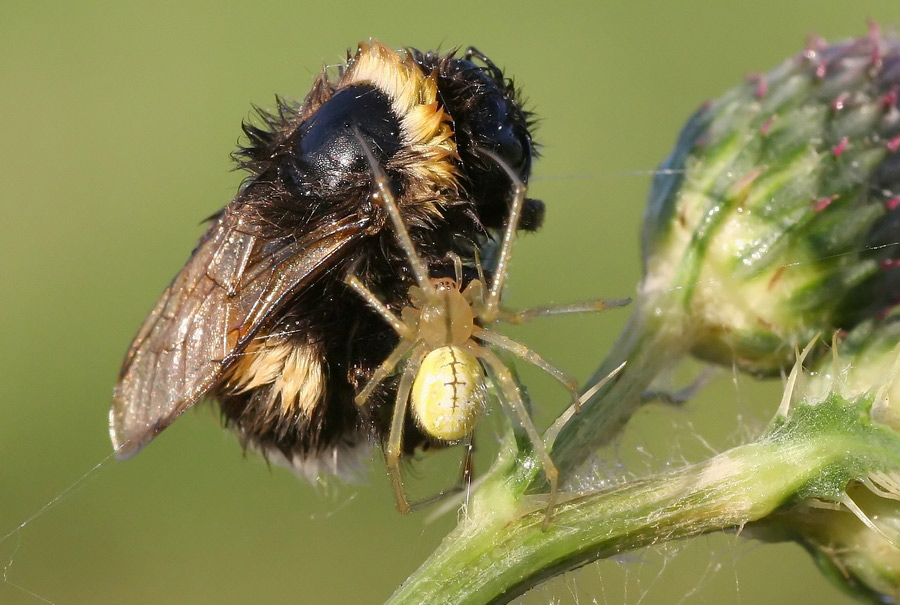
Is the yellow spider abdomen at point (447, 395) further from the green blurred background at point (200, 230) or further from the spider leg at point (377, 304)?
the green blurred background at point (200, 230)

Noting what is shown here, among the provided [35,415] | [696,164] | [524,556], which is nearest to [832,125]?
[696,164]

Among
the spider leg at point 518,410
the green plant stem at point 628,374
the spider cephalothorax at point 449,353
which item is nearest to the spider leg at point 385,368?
the spider cephalothorax at point 449,353

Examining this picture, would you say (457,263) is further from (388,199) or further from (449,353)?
(388,199)

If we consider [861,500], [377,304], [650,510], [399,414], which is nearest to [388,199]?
[377,304]

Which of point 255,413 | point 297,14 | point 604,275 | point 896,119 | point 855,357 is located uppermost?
point 297,14

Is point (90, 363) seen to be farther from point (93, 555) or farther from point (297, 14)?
point (297, 14)

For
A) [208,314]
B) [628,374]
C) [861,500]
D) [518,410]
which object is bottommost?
[861,500]
